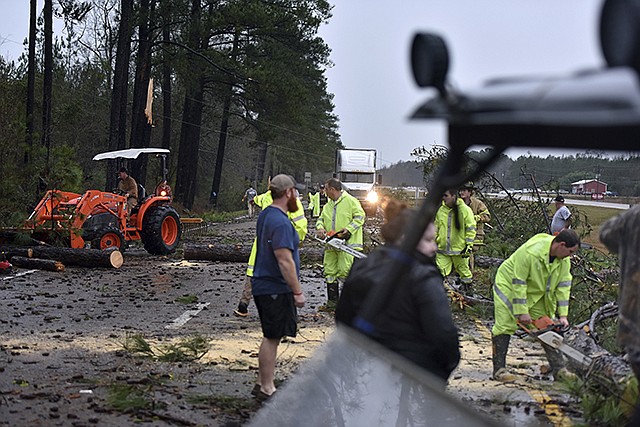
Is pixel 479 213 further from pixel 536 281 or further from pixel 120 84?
pixel 120 84

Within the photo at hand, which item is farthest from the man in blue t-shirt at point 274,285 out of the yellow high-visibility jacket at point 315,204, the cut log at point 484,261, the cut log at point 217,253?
the yellow high-visibility jacket at point 315,204

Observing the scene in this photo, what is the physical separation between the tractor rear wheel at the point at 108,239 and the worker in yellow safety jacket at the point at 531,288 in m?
12.3

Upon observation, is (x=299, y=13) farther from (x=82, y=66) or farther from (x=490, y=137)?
(x=490, y=137)

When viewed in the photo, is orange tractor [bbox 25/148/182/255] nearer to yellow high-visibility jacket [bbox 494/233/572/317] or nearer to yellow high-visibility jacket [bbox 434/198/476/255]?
yellow high-visibility jacket [bbox 434/198/476/255]

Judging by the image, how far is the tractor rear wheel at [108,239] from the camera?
62.2 feet

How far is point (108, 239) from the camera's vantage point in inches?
760

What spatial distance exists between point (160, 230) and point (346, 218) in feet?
28.4

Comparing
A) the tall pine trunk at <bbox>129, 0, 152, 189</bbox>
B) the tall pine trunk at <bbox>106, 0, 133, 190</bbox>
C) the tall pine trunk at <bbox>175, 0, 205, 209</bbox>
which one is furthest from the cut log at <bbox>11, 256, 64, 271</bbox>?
the tall pine trunk at <bbox>175, 0, 205, 209</bbox>

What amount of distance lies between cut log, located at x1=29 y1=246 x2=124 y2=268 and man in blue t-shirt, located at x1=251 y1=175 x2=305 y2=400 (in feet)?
34.9

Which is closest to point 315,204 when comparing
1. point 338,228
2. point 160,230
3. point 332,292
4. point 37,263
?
point 160,230

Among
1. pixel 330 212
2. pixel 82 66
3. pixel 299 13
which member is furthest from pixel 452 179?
pixel 82 66

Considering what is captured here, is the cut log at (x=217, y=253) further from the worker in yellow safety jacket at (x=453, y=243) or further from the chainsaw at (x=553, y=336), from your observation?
the chainsaw at (x=553, y=336)

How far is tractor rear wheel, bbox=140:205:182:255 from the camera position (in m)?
20.6

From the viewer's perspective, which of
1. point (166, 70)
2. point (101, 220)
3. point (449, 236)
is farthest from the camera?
point (166, 70)
